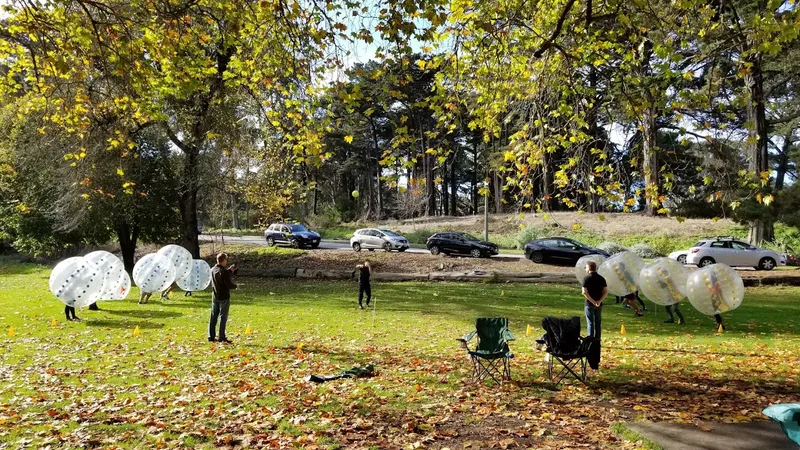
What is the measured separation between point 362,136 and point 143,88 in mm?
49902

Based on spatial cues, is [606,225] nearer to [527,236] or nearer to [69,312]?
[527,236]

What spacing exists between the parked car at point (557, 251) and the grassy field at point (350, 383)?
10726mm

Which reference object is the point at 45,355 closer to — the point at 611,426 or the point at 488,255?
the point at 611,426

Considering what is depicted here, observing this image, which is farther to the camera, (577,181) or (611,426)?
(577,181)

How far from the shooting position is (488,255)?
28484 mm

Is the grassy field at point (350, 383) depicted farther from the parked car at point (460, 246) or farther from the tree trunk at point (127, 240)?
the parked car at point (460, 246)

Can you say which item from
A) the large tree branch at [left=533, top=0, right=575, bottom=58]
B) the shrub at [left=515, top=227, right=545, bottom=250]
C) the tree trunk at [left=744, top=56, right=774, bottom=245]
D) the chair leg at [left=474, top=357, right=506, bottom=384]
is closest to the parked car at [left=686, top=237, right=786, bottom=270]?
the tree trunk at [left=744, top=56, right=774, bottom=245]

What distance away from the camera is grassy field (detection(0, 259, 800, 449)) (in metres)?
5.50

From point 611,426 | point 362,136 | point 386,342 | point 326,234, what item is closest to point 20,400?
point 386,342

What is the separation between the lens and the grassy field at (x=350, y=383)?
5.50 metres

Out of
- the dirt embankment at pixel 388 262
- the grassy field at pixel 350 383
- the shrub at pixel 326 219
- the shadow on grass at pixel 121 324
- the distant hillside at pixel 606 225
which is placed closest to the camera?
the grassy field at pixel 350 383

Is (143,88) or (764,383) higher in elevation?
(143,88)

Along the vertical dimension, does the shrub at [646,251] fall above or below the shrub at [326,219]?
below

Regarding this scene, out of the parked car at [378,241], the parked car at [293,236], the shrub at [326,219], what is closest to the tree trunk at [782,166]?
the parked car at [378,241]
